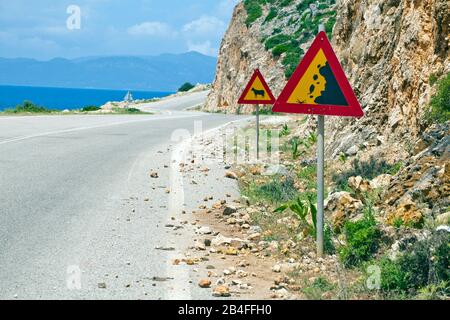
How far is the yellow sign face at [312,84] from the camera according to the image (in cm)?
625

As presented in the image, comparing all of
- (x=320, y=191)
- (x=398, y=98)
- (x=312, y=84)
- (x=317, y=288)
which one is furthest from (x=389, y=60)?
(x=317, y=288)

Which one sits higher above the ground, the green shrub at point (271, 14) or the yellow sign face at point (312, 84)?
the green shrub at point (271, 14)

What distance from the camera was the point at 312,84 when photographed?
249 inches

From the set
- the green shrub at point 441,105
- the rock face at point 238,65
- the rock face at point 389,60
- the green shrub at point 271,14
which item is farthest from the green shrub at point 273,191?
the green shrub at point 271,14

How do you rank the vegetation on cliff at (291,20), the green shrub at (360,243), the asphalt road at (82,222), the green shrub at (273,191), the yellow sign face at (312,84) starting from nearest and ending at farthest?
the asphalt road at (82,222) → the green shrub at (360,243) → the yellow sign face at (312,84) → the green shrub at (273,191) → the vegetation on cliff at (291,20)

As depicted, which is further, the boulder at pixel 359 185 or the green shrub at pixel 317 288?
the boulder at pixel 359 185

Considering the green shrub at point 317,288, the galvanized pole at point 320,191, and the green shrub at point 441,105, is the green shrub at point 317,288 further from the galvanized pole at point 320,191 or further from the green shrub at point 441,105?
the green shrub at point 441,105

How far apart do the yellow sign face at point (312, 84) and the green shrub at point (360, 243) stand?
1.35 meters

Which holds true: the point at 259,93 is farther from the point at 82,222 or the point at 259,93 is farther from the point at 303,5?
the point at 303,5

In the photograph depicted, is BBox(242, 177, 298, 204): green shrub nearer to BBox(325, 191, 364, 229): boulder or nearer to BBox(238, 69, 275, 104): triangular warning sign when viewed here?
BBox(325, 191, 364, 229): boulder

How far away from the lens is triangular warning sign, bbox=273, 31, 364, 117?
6.14 meters

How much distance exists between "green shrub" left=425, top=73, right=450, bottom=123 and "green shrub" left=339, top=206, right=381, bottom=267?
3.12 metres

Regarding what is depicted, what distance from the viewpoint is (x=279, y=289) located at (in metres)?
5.40

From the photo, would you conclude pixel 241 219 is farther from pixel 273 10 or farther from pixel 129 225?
pixel 273 10
